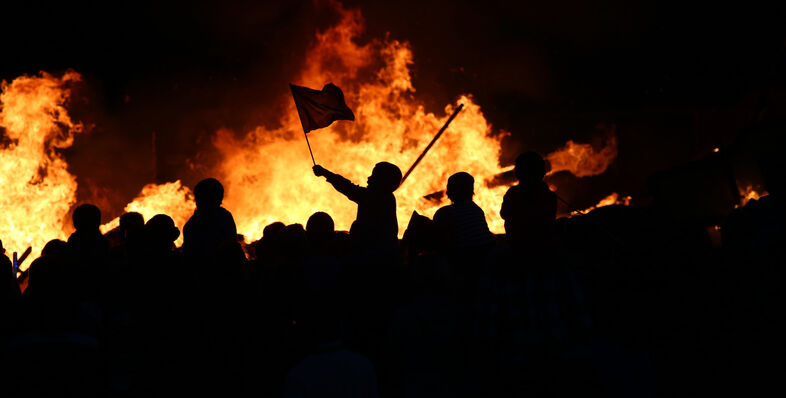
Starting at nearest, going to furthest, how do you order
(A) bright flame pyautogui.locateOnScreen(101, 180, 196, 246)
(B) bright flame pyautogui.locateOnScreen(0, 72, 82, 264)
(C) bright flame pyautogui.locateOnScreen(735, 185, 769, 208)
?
1. (C) bright flame pyautogui.locateOnScreen(735, 185, 769, 208)
2. (B) bright flame pyautogui.locateOnScreen(0, 72, 82, 264)
3. (A) bright flame pyautogui.locateOnScreen(101, 180, 196, 246)

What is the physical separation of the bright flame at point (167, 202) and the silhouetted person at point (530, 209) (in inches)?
422

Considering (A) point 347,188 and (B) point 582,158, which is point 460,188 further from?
(B) point 582,158

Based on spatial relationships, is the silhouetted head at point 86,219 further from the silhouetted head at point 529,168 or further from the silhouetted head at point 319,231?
the silhouetted head at point 529,168

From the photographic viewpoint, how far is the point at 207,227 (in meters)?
5.25

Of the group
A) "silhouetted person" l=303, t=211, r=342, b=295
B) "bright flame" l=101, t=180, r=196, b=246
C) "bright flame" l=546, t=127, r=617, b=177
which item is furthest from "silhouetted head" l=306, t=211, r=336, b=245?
"bright flame" l=546, t=127, r=617, b=177

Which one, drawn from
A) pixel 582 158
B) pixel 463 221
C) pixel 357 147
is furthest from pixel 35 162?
pixel 582 158

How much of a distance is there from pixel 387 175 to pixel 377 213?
0.36m

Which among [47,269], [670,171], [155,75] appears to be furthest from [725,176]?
[155,75]

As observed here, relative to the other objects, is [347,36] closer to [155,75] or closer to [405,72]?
[405,72]

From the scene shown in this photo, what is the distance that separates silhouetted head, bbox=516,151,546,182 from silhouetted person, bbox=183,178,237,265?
2.50 m

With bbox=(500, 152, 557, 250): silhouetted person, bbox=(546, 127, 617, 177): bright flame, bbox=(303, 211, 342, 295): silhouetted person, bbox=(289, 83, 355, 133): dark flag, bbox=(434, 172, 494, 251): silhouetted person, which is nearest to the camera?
bbox=(500, 152, 557, 250): silhouetted person

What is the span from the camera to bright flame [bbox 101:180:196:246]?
1330 centimetres

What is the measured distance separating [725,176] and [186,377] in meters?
9.15

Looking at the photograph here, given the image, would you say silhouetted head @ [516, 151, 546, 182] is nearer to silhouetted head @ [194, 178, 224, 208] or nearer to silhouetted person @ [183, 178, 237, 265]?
silhouetted person @ [183, 178, 237, 265]
